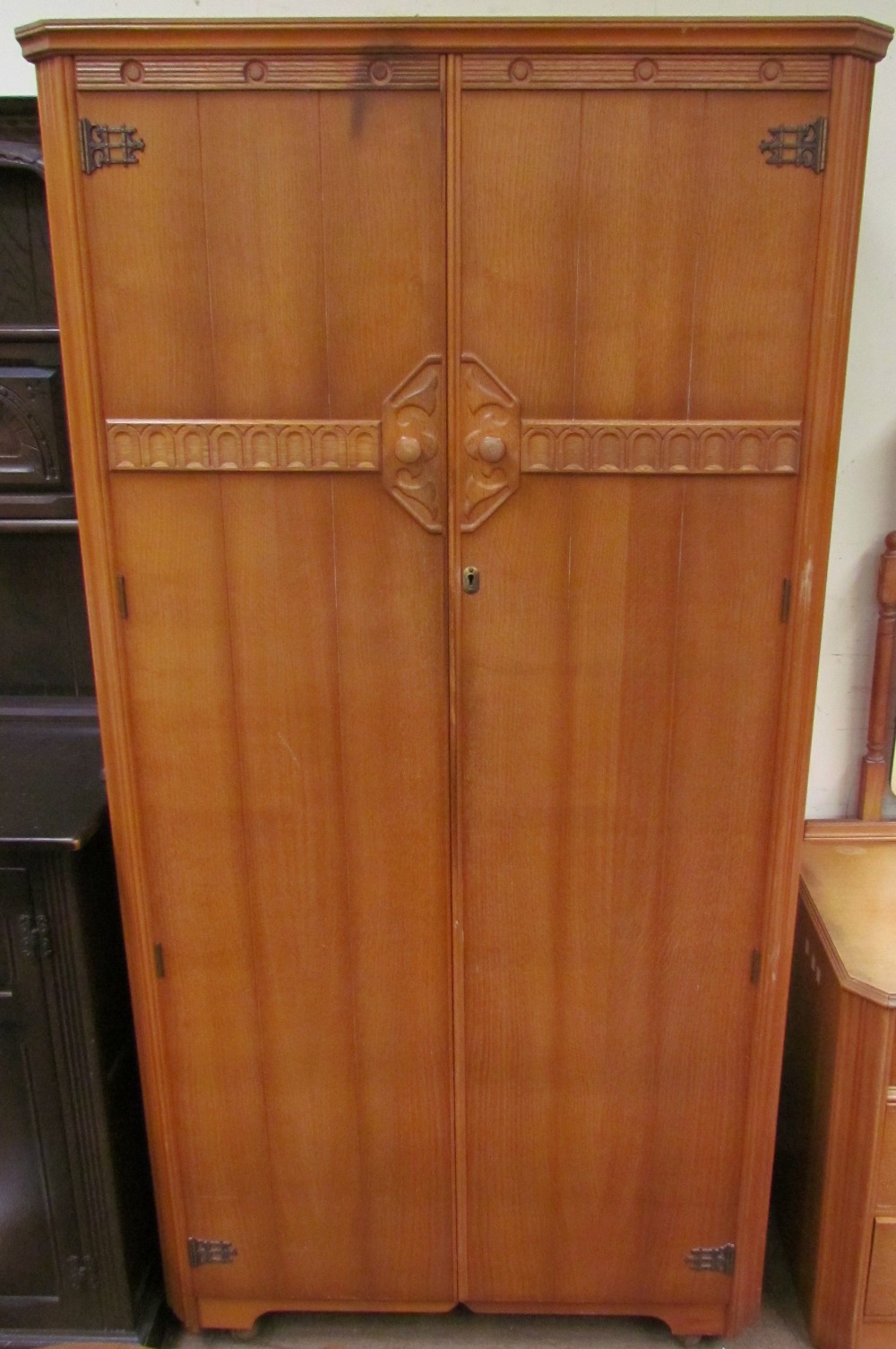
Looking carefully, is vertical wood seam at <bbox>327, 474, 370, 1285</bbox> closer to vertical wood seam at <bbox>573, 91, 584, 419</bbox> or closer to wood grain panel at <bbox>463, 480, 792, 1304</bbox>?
wood grain panel at <bbox>463, 480, 792, 1304</bbox>

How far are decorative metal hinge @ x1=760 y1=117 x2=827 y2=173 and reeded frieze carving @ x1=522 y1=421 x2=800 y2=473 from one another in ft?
1.08

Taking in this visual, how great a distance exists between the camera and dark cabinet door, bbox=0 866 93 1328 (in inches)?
63.6

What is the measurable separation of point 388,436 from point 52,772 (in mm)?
858

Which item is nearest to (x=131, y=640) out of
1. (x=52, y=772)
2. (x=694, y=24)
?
(x=52, y=772)

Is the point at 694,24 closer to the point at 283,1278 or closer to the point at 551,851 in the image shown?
the point at 551,851

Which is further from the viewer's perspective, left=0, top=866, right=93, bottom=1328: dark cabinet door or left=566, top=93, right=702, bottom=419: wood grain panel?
left=0, top=866, right=93, bottom=1328: dark cabinet door

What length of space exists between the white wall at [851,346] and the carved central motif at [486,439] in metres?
0.77

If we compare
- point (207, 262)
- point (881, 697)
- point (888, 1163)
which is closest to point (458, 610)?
point (207, 262)

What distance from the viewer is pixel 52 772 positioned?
5.85 feet

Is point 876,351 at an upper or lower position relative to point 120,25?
lower

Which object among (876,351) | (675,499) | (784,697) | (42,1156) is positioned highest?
(876,351)

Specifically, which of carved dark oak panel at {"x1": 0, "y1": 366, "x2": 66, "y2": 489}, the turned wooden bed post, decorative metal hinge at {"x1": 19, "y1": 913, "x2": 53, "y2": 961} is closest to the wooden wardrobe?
decorative metal hinge at {"x1": 19, "y1": 913, "x2": 53, "y2": 961}

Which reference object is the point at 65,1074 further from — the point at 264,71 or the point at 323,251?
the point at 264,71

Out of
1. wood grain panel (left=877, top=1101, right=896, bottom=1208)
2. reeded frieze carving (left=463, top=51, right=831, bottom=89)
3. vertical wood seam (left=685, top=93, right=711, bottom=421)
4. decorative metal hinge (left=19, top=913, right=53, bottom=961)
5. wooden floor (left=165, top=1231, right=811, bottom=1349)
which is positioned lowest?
wooden floor (left=165, top=1231, right=811, bottom=1349)
